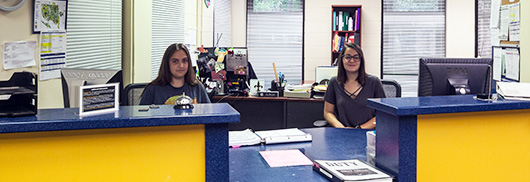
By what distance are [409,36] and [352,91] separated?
15.5 feet

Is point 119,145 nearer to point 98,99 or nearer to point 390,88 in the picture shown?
point 98,99

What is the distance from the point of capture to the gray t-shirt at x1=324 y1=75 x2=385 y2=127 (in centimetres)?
314

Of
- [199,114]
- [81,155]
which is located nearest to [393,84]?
[199,114]

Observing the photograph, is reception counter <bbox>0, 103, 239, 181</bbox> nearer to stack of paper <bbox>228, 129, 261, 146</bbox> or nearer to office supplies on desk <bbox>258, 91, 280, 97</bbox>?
stack of paper <bbox>228, 129, 261, 146</bbox>

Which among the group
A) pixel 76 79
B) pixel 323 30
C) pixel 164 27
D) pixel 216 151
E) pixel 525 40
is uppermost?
pixel 323 30

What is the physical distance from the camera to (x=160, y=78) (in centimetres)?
304

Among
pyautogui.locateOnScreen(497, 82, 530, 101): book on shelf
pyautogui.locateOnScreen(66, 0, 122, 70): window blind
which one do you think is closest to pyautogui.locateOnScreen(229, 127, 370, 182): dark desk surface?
pyautogui.locateOnScreen(497, 82, 530, 101): book on shelf

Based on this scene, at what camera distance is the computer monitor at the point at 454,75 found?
2.36m

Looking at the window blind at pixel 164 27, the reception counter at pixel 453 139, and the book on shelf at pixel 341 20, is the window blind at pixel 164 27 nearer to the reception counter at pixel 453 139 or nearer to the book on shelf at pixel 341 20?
the reception counter at pixel 453 139

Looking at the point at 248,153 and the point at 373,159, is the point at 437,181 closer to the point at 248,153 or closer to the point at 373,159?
the point at 373,159

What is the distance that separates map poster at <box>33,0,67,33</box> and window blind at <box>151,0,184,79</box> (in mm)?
1233

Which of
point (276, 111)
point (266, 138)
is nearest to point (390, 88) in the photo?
point (276, 111)

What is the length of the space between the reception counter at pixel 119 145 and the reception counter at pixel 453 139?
0.63 m

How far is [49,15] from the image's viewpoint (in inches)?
113
